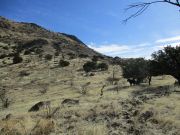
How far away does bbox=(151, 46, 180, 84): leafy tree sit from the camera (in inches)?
1499

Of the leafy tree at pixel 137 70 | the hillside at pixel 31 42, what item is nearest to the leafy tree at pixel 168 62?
the leafy tree at pixel 137 70

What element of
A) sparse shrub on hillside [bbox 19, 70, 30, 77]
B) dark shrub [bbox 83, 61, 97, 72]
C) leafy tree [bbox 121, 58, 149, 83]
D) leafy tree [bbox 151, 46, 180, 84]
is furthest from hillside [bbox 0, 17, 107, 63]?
leafy tree [bbox 151, 46, 180, 84]

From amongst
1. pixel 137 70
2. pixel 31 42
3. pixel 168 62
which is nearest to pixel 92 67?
pixel 137 70

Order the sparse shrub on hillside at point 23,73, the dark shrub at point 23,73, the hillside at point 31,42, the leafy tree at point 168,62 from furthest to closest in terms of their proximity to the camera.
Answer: the hillside at point 31,42
the dark shrub at point 23,73
the sparse shrub on hillside at point 23,73
the leafy tree at point 168,62

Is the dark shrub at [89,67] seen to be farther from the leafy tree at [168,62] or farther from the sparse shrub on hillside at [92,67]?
the leafy tree at [168,62]

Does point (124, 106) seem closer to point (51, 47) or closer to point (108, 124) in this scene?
point (108, 124)

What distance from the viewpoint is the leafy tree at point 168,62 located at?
125 ft

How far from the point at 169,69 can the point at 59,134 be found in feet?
92.3

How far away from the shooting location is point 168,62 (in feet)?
128

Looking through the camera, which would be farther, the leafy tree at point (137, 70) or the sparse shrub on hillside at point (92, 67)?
the sparse shrub on hillside at point (92, 67)

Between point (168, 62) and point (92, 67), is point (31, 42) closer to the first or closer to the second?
point (92, 67)

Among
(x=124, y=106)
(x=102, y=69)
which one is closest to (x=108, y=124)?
(x=124, y=106)

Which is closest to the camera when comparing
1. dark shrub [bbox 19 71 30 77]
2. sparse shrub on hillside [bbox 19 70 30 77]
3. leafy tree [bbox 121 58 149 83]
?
leafy tree [bbox 121 58 149 83]

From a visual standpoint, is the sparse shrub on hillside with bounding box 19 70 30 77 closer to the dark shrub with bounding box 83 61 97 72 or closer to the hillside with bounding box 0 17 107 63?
the dark shrub with bounding box 83 61 97 72
